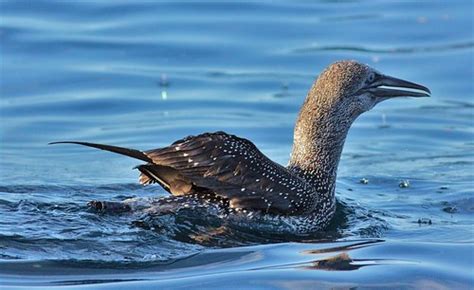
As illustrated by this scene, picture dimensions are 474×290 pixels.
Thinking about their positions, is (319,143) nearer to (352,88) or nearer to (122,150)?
(352,88)

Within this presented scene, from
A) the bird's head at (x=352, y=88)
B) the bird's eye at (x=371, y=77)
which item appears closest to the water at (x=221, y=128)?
the bird's head at (x=352, y=88)

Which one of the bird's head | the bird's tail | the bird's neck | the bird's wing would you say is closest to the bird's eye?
the bird's head

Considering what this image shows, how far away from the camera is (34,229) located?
391 inches

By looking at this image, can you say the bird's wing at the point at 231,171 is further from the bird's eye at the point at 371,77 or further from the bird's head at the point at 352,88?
the bird's eye at the point at 371,77

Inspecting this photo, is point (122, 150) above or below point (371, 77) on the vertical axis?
below

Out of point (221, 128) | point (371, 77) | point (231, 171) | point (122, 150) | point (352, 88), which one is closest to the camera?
point (122, 150)

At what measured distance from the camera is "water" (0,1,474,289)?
925 centimetres

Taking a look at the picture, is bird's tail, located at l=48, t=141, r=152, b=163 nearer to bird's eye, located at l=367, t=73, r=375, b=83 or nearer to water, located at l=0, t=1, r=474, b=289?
water, located at l=0, t=1, r=474, b=289

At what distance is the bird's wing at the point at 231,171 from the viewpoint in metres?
10.3

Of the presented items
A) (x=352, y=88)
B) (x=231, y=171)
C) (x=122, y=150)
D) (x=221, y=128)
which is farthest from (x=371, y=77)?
(x=221, y=128)

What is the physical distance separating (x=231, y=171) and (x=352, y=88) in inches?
49.9

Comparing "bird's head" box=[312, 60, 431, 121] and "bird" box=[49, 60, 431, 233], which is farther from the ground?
"bird's head" box=[312, 60, 431, 121]

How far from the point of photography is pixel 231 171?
10.3 meters

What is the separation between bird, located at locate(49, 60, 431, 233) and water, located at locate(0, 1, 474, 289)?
22cm
